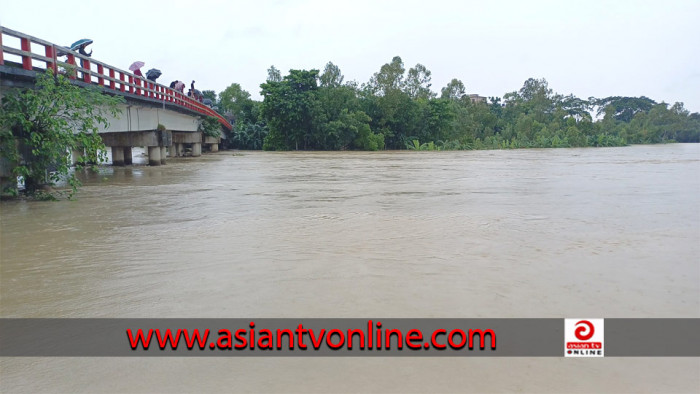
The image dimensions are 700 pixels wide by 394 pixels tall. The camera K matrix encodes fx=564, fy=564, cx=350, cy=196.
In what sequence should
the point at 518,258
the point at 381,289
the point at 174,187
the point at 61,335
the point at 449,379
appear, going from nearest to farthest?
the point at 449,379 → the point at 61,335 → the point at 381,289 → the point at 518,258 → the point at 174,187

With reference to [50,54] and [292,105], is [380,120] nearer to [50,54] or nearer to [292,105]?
[292,105]

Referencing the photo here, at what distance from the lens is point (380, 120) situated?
5184 cm

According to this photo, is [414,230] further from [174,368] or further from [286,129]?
[286,129]

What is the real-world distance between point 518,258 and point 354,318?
7.97ft

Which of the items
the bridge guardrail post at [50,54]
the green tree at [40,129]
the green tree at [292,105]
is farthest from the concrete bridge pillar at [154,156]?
the green tree at [292,105]

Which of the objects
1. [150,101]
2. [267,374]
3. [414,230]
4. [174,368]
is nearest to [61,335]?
[174,368]

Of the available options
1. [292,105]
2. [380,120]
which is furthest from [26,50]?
[380,120]

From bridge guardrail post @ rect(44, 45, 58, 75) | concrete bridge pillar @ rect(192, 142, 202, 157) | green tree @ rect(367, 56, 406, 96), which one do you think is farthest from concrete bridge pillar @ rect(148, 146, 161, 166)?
green tree @ rect(367, 56, 406, 96)

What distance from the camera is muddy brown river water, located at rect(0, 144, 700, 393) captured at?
3158mm

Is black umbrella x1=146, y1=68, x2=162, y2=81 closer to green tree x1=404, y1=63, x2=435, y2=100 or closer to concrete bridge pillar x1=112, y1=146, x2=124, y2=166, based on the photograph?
concrete bridge pillar x1=112, y1=146, x2=124, y2=166

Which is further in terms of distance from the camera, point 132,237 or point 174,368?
point 132,237

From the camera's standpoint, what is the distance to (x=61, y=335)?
3746 mm

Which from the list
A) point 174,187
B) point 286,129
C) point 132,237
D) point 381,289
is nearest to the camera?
point 381,289

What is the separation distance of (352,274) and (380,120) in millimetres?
47377
